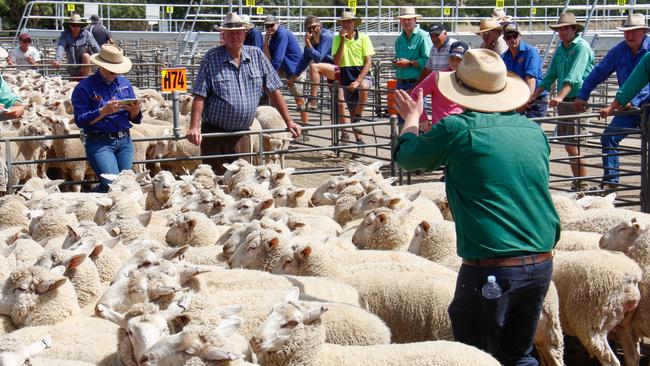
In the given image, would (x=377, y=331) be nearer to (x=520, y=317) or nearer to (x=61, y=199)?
(x=520, y=317)

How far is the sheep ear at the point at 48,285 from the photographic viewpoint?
179 inches

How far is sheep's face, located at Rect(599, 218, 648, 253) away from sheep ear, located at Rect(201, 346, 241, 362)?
3.17m

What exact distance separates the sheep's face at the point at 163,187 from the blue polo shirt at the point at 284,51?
5222 mm

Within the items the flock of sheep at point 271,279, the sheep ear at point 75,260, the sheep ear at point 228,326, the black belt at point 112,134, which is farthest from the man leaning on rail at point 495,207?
the black belt at point 112,134

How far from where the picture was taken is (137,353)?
365 centimetres

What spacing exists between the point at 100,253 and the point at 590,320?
2.76 metres

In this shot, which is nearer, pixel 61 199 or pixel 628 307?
pixel 628 307

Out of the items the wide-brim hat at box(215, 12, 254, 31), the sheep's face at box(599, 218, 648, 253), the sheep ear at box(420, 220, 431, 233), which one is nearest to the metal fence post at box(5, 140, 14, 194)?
the wide-brim hat at box(215, 12, 254, 31)

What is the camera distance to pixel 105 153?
8047 millimetres

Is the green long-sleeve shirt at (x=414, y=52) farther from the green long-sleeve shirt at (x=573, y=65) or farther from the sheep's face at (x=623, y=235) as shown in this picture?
the sheep's face at (x=623, y=235)

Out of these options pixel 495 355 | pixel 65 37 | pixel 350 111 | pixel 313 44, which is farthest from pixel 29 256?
pixel 65 37

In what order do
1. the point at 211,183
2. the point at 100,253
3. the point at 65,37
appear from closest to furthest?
the point at 100,253, the point at 211,183, the point at 65,37

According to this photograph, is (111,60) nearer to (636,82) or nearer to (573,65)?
(636,82)

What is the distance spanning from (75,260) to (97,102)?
3.31 metres
